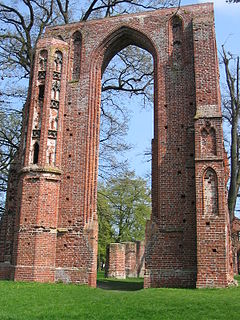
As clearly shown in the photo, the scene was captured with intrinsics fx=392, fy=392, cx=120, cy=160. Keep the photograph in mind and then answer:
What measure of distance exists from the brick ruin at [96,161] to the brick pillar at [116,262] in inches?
308

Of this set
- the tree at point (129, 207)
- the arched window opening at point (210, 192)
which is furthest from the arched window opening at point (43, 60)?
the tree at point (129, 207)

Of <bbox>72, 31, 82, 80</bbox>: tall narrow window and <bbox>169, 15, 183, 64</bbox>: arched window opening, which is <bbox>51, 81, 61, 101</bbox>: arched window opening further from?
<bbox>169, 15, 183, 64</bbox>: arched window opening

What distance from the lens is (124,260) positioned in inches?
804

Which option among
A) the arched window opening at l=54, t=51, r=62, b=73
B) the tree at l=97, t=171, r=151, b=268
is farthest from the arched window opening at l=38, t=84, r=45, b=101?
the tree at l=97, t=171, r=151, b=268

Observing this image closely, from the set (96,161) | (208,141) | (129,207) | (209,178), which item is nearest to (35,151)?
(96,161)

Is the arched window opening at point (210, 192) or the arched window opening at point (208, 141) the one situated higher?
the arched window opening at point (208, 141)

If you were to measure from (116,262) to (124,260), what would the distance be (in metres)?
0.67

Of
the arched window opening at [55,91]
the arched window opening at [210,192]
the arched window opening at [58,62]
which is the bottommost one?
the arched window opening at [210,192]

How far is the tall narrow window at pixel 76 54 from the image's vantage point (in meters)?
14.3

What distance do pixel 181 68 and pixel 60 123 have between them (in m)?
4.45

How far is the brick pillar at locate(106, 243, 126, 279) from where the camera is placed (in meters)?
19.8

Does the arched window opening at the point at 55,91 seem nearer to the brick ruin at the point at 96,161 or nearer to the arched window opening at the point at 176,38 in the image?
the brick ruin at the point at 96,161

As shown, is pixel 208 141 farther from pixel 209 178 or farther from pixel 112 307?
pixel 112 307

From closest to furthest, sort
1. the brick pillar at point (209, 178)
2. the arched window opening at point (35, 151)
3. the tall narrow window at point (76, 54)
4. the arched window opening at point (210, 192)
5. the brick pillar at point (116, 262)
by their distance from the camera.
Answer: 1. the brick pillar at point (209, 178)
2. the arched window opening at point (210, 192)
3. the arched window opening at point (35, 151)
4. the tall narrow window at point (76, 54)
5. the brick pillar at point (116, 262)
